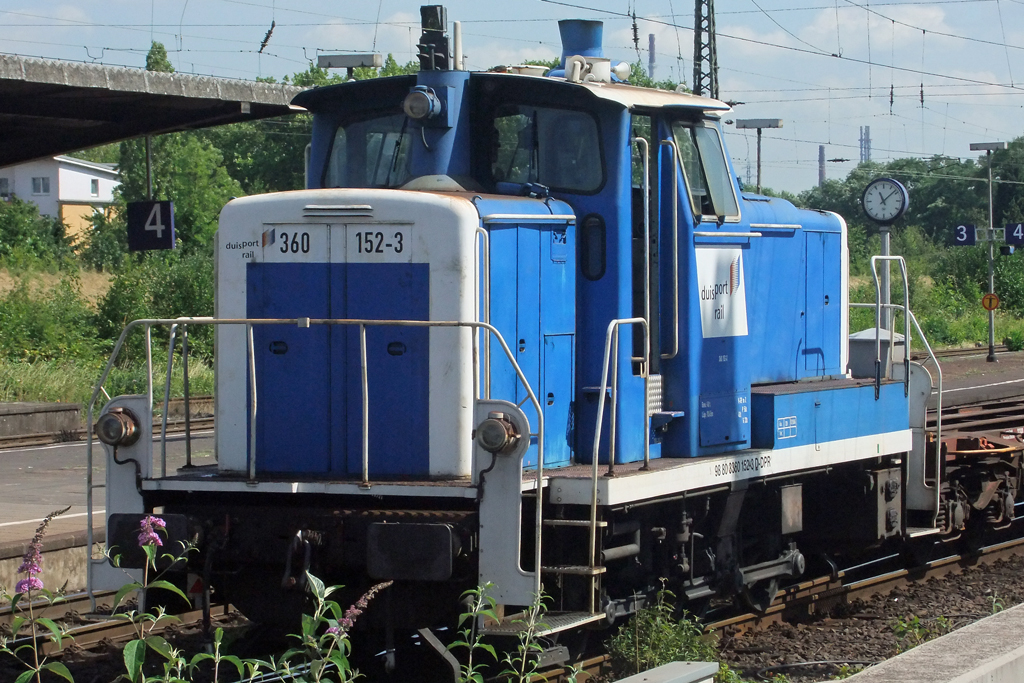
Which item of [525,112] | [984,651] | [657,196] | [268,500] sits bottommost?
[984,651]

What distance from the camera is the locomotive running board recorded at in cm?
619

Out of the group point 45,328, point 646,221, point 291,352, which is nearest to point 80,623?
point 291,352

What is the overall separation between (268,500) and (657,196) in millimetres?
2783

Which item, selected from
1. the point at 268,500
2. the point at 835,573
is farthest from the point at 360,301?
the point at 835,573

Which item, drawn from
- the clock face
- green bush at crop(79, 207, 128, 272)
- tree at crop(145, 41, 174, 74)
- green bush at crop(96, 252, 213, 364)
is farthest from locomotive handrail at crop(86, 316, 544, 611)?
tree at crop(145, 41, 174, 74)

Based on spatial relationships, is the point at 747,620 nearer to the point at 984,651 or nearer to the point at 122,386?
the point at 984,651

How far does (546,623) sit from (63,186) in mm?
73159

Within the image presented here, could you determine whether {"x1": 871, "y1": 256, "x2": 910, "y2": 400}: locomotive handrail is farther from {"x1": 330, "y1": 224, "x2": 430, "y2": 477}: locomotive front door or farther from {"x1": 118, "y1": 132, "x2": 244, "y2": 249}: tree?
{"x1": 118, "y1": 132, "x2": 244, "y2": 249}: tree

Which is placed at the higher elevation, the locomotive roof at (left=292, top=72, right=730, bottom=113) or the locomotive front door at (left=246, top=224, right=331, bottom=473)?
the locomotive roof at (left=292, top=72, right=730, bottom=113)

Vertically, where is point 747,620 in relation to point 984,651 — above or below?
below

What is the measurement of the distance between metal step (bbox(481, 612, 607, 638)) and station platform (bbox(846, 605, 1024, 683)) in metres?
1.47

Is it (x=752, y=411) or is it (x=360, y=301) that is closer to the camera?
(x=360, y=301)

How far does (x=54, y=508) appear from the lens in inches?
453

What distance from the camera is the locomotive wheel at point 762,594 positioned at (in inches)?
328
